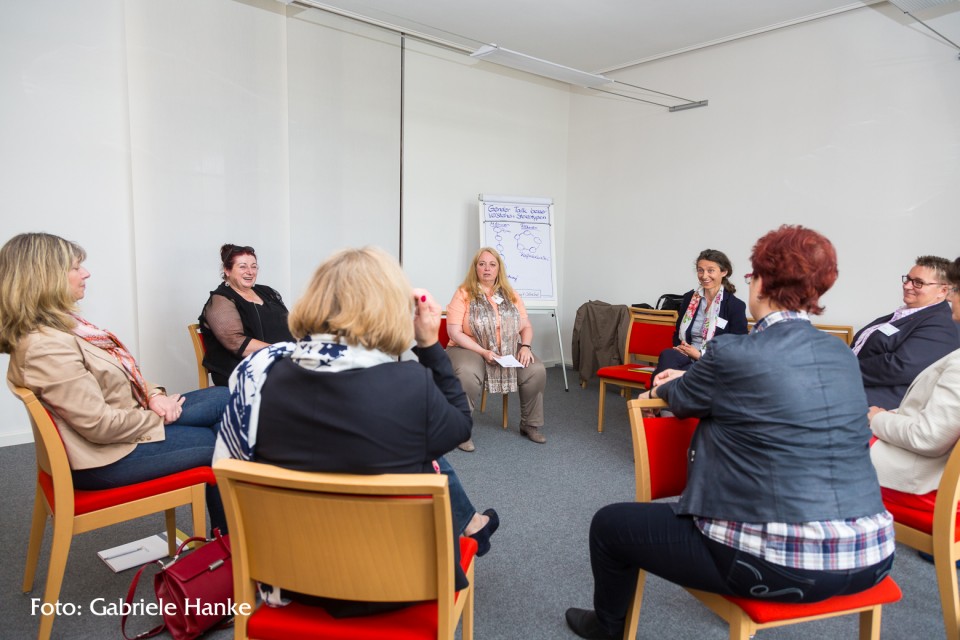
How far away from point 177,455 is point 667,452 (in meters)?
1.49

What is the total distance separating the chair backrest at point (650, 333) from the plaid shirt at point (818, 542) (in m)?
2.95

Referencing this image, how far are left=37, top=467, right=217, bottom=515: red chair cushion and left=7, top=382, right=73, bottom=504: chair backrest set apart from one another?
0.20 ft

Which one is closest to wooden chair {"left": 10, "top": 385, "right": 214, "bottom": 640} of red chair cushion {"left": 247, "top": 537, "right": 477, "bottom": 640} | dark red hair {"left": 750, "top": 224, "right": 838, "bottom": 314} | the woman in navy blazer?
red chair cushion {"left": 247, "top": 537, "right": 477, "bottom": 640}

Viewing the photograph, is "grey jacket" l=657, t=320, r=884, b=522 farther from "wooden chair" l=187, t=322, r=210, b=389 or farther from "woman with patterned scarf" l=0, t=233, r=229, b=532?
"wooden chair" l=187, t=322, r=210, b=389

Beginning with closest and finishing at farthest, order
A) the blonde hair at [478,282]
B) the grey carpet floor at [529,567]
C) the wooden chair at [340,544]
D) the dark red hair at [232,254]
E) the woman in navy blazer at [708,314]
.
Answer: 1. the wooden chair at [340,544]
2. the grey carpet floor at [529,567]
3. the dark red hair at [232,254]
4. the woman in navy blazer at [708,314]
5. the blonde hair at [478,282]

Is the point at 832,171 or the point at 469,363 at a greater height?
the point at 832,171

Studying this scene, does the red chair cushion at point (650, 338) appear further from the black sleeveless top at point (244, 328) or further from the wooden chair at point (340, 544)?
the wooden chair at point (340, 544)

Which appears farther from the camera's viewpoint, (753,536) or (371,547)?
(753,536)

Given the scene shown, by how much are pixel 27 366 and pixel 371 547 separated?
4.05 ft

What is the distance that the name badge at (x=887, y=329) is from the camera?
9.34 feet

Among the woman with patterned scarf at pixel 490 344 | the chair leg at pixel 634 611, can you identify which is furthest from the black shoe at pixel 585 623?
the woman with patterned scarf at pixel 490 344

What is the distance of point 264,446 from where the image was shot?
123cm

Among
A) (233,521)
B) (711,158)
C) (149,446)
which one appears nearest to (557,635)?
(233,521)

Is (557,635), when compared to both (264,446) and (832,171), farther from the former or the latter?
(832,171)
